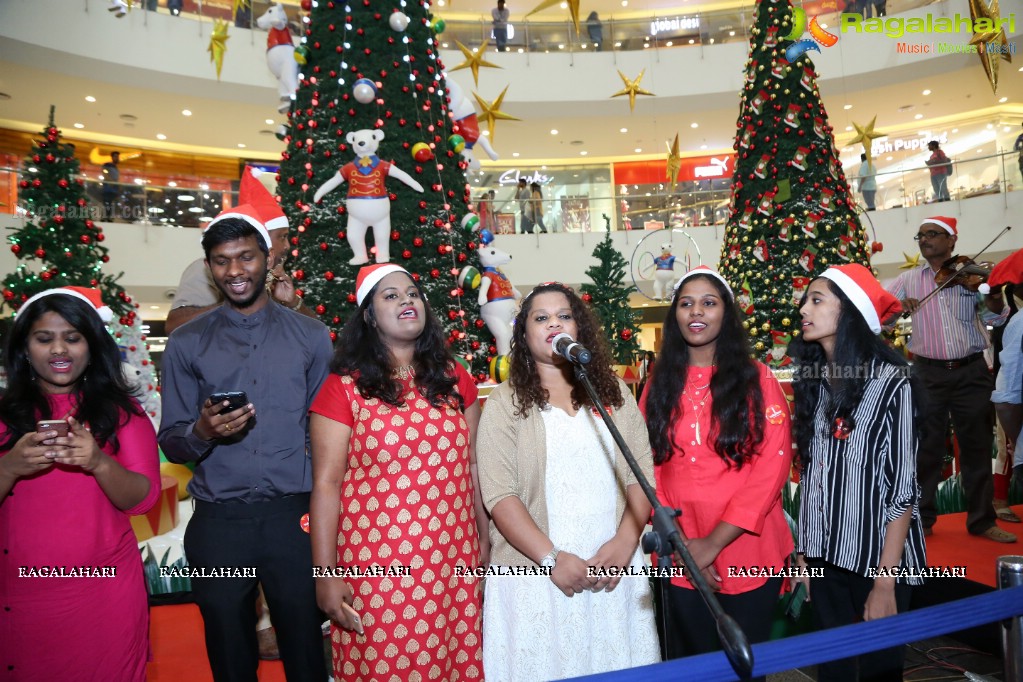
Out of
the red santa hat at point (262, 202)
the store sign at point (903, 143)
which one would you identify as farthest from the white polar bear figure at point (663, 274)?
the store sign at point (903, 143)

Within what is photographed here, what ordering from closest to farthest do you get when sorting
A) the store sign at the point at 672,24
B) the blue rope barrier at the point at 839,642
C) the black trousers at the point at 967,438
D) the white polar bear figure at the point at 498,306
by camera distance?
the blue rope barrier at the point at 839,642 → the white polar bear figure at the point at 498,306 → the black trousers at the point at 967,438 → the store sign at the point at 672,24

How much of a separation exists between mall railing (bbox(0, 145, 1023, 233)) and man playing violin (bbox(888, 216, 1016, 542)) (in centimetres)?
867

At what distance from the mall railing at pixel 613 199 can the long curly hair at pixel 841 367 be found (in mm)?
10231

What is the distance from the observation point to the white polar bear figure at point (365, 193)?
3900 mm

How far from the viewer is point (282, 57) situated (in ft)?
14.8

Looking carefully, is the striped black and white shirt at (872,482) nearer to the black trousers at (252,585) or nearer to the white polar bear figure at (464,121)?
the black trousers at (252,585)

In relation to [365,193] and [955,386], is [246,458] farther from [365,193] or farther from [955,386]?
[955,386]

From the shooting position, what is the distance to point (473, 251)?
4355mm

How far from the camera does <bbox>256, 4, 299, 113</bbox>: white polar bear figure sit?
4.36 metres

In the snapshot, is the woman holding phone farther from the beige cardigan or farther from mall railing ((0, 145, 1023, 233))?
mall railing ((0, 145, 1023, 233))

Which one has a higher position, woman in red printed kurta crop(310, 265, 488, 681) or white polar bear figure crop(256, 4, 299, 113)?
white polar bear figure crop(256, 4, 299, 113)

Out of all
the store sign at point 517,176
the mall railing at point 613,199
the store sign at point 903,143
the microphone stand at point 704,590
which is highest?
the store sign at point 903,143

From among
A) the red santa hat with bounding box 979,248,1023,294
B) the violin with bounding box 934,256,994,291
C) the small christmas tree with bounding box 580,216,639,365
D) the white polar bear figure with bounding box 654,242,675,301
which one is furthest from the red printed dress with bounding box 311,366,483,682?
the white polar bear figure with bounding box 654,242,675,301

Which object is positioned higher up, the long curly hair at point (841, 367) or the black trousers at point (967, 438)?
the long curly hair at point (841, 367)
